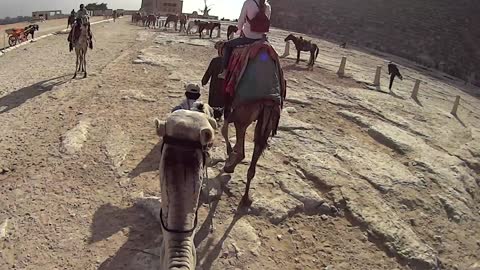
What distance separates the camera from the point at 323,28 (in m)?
44.2

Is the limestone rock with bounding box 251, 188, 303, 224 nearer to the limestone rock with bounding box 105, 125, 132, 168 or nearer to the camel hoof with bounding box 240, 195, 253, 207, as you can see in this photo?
the camel hoof with bounding box 240, 195, 253, 207

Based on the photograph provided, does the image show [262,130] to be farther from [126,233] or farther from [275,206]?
[126,233]

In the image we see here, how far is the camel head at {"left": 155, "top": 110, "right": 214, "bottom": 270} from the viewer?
3502mm

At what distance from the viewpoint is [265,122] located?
19.9ft

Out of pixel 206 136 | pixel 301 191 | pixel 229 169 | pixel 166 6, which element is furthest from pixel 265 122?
pixel 166 6

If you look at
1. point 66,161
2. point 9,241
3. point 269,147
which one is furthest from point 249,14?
point 9,241

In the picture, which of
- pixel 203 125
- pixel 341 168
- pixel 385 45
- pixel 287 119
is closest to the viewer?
pixel 203 125

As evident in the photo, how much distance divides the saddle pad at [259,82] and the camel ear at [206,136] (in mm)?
2326

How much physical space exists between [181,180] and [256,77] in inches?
112

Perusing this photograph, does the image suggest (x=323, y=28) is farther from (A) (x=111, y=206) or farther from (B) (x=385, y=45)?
(A) (x=111, y=206)

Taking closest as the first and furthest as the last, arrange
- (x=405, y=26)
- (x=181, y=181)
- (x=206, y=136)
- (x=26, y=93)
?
1. (x=181, y=181)
2. (x=206, y=136)
3. (x=26, y=93)
4. (x=405, y=26)

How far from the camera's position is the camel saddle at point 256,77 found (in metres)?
5.92

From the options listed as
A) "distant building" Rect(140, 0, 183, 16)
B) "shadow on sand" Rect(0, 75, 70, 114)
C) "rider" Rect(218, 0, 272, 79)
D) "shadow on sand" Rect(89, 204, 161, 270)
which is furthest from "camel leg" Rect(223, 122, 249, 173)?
"distant building" Rect(140, 0, 183, 16)

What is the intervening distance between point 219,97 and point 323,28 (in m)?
39.8
